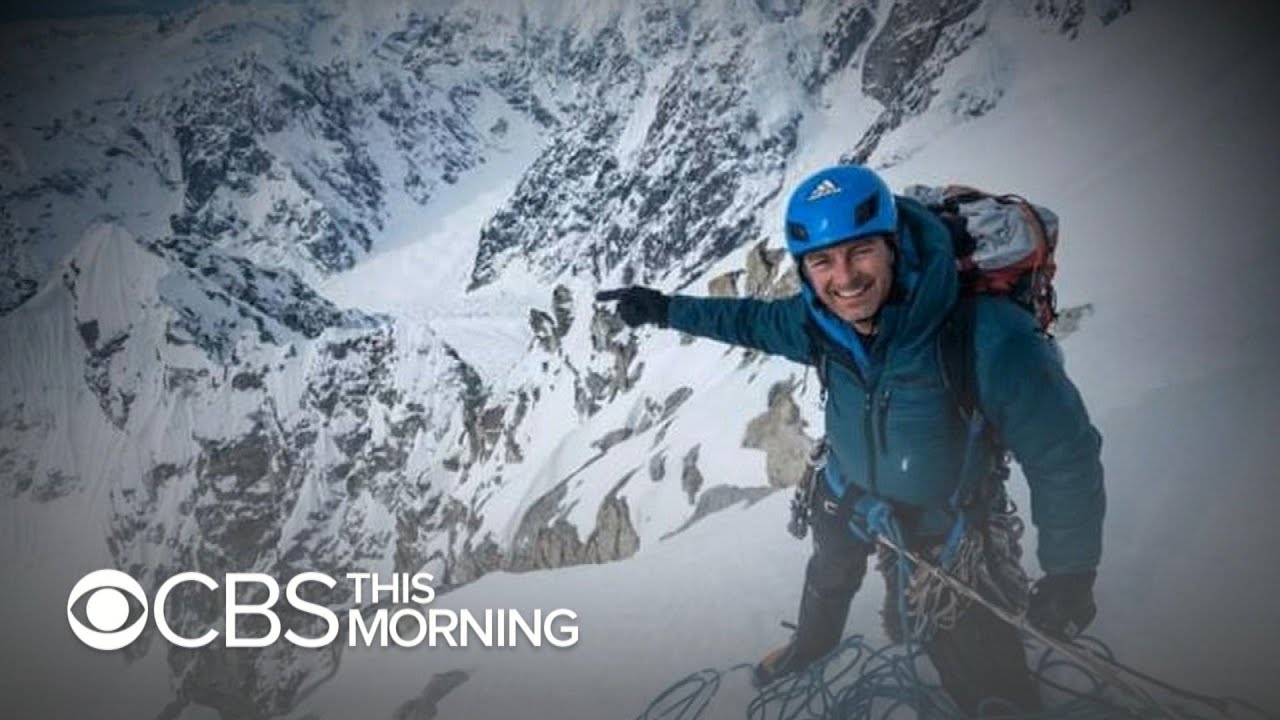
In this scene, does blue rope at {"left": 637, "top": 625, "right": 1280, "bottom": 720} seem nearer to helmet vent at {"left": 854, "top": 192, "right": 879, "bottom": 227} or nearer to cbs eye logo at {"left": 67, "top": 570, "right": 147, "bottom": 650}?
helmet vent at {"left": 854, "top": 192, "right": 879, "bottom": 227}

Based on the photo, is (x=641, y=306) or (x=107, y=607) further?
(x=107, y=607)

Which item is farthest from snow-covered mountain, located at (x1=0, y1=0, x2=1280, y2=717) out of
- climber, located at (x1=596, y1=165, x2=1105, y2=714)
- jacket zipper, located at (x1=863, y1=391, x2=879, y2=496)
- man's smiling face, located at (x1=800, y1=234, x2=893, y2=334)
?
man's smiling face, located at (x1=800, y1=234, x2=893, y2=334)

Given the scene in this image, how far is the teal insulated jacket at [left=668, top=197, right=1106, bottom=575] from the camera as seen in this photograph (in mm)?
2535

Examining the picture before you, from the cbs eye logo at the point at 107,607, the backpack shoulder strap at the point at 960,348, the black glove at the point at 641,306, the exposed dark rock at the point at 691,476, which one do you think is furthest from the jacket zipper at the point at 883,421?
the exposed dark rock at the point at 691,476

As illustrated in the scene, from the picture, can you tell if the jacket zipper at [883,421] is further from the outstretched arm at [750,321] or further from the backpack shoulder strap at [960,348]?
the outstretched arm at [750,321]

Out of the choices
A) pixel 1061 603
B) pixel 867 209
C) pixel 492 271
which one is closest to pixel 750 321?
pixel 867 209

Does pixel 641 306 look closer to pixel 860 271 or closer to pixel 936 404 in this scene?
pixel 860 271

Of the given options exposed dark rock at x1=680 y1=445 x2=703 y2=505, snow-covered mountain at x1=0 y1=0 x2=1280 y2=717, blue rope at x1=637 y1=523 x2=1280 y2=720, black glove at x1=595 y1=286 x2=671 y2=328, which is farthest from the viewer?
exposed dark rock at x1=680 y1=445 x2=703 y2=505

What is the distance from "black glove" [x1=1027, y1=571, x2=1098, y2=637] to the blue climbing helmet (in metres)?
1.35

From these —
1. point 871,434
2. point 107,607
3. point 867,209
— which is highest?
point 867,209

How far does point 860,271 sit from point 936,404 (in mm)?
554

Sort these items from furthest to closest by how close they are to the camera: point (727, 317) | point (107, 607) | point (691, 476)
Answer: point (691, 476) → point (107, 607) → point (727, 317)

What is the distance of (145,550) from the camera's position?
59.2m

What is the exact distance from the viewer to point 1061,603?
2752mm
